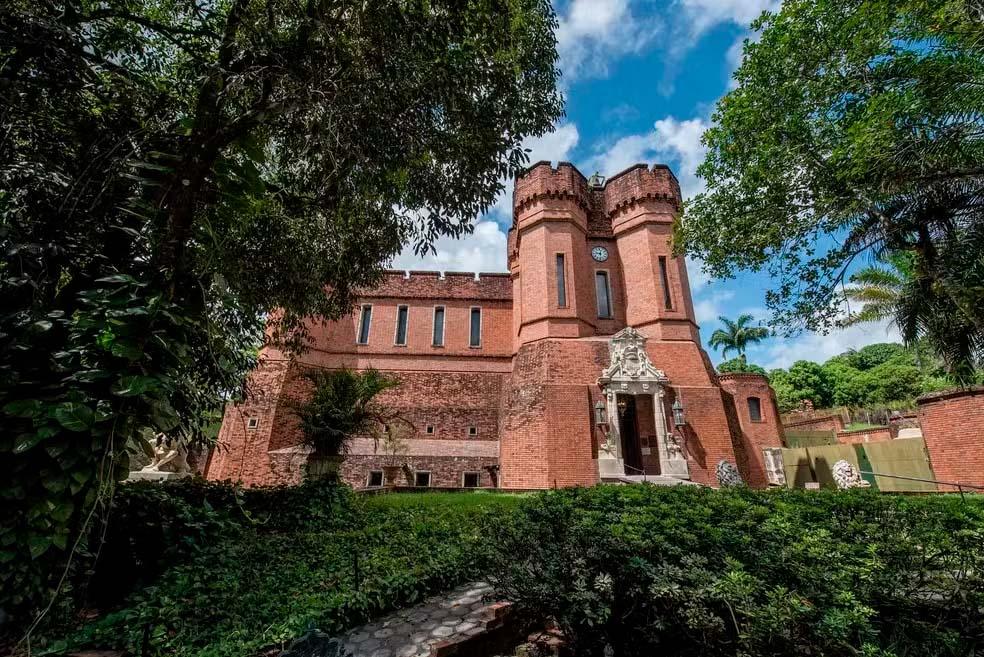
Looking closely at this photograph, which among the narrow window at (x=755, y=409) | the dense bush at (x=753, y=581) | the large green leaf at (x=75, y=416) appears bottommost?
the dense bush at (x=753, y=581)

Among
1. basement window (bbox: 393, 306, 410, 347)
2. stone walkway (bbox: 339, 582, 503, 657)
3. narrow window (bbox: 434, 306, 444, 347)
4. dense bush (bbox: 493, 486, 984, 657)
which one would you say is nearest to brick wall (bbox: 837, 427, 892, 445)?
narrow window (bbox: 434, 306, 444, 347)

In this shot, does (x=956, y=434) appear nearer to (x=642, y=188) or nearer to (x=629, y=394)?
(x=629, y=394)

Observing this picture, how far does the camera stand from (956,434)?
8.66 metres

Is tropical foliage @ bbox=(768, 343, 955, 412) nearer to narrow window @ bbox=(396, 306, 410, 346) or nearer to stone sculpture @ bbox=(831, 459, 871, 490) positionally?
stone sculpture @ bbox=(831, 459, 871, 490)

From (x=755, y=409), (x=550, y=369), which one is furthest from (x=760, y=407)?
(x=550, y=369)

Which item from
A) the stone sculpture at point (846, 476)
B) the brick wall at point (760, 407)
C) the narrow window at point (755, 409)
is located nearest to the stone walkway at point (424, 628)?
the stone sculpture at point (846, 476)

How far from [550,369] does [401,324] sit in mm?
8924

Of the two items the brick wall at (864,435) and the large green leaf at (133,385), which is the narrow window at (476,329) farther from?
the brick wall at (864,435)

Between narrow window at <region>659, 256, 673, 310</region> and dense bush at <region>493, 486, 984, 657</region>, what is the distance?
12.7 metres

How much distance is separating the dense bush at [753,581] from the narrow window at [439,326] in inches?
643

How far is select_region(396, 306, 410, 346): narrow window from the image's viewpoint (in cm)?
1945

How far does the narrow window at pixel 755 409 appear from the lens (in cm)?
1872

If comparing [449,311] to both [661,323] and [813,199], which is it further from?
[813,199]

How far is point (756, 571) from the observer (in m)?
2.23
